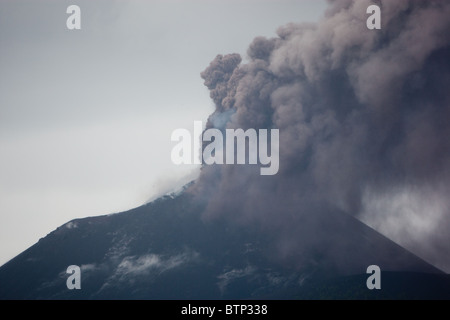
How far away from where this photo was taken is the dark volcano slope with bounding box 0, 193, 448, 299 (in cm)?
9125

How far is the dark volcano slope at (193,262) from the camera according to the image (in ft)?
299

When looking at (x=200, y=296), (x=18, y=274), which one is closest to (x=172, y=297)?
(x=200, y=296)

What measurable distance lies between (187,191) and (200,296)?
4147 centimetres

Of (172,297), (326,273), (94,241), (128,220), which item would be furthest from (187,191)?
(326,273)

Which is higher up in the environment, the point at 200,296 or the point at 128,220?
the point at 128,220

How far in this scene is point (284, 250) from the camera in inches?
4026

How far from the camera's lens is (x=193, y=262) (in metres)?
103

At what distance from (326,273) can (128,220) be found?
58.8 metres
